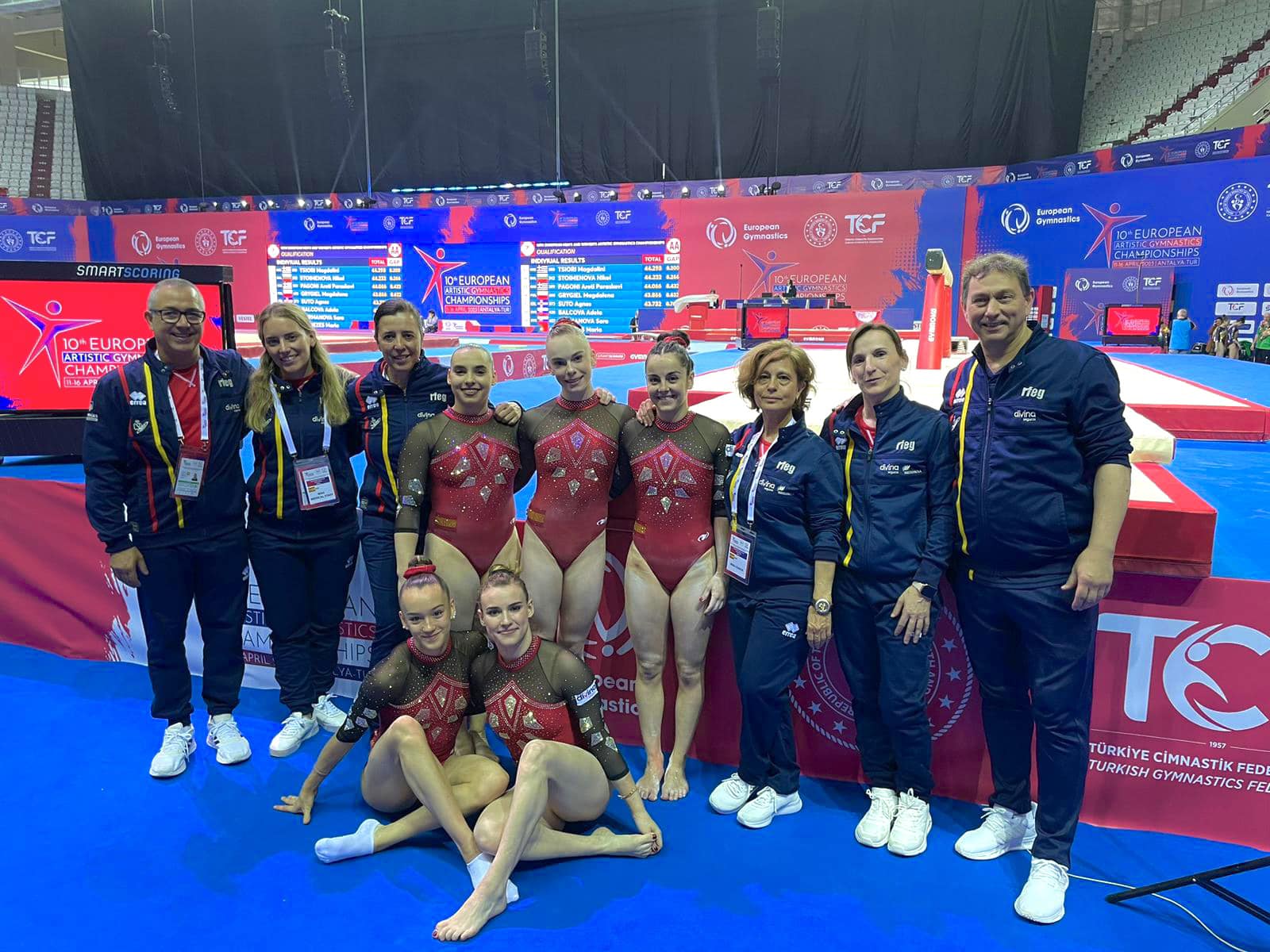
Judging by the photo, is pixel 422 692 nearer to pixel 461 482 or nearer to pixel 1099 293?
pixel 461 482

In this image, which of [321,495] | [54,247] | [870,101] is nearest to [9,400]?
[321,495]

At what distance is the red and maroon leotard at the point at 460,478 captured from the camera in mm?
2857

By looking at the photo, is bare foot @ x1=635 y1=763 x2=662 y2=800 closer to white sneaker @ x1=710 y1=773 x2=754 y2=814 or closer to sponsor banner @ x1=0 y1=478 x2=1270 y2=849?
white sneaker @ x1=710 y1=773 x2=754 y2=814

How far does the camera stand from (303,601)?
319 centimetres

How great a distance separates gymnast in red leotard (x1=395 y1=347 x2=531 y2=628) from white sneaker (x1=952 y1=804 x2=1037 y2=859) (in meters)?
1.78

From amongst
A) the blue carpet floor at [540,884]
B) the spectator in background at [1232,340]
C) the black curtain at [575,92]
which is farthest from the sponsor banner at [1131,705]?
the black curtain at [575,92]

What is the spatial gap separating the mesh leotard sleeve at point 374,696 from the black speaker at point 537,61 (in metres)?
15.9

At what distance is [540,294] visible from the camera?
16969 millimetres

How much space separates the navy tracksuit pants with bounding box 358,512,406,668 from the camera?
3.08 metres

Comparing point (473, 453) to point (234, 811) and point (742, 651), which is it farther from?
point (234, 811)

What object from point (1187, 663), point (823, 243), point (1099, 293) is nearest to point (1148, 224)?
point (1099, 293)

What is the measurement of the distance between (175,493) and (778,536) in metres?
2.09

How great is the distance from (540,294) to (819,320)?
6833 millimetres

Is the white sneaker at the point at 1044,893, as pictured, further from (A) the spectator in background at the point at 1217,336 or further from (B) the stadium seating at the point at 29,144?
(B) the stadium seating at the point at 29,144
